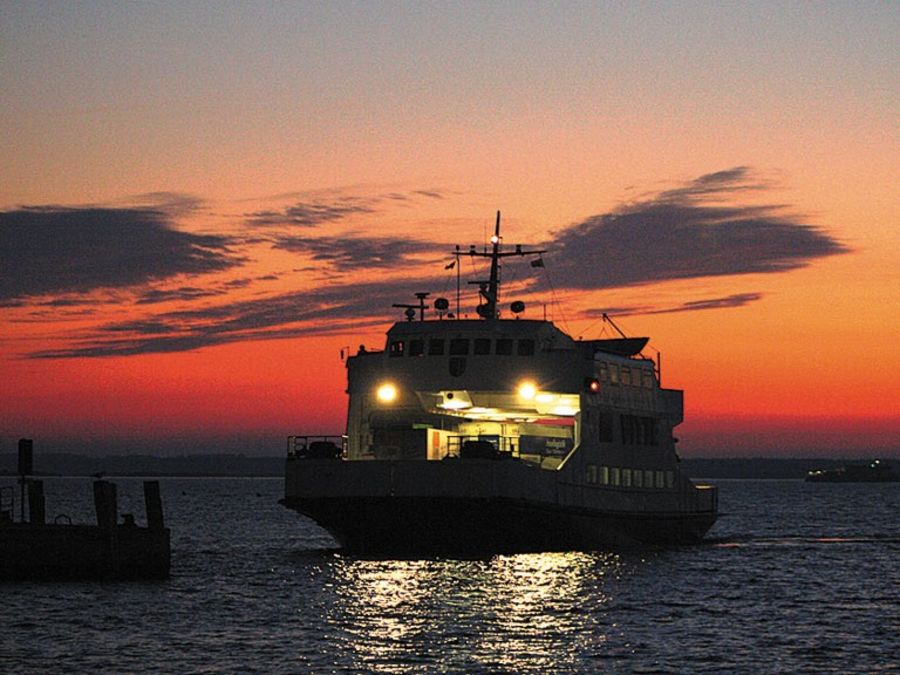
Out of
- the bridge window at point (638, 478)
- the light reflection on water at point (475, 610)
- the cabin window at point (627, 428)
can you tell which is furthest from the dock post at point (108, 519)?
the bridge window at point (638, 478)

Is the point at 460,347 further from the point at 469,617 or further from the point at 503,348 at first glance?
the point at 469,617

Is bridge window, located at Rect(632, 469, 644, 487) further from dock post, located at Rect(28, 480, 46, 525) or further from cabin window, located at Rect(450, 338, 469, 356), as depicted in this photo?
dock post, located at Rect(28, 480, 46, 525)

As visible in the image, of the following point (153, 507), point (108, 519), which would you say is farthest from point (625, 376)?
point (108, 519)

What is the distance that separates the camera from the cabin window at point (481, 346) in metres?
52.2

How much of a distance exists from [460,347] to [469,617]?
1568 cm

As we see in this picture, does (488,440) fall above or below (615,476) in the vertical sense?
above

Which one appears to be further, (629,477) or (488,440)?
(629,477)

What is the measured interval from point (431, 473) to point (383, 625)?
11239 millimetres

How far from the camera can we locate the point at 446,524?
48094 millimetres

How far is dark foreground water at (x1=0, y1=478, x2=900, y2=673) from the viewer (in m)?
32.3

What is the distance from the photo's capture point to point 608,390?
5519cm

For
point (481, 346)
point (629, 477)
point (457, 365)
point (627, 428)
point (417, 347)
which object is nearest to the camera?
point (457, 365)

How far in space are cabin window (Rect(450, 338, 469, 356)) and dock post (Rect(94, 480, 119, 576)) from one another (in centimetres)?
1448

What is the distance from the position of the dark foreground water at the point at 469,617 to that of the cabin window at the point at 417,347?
292 inches
